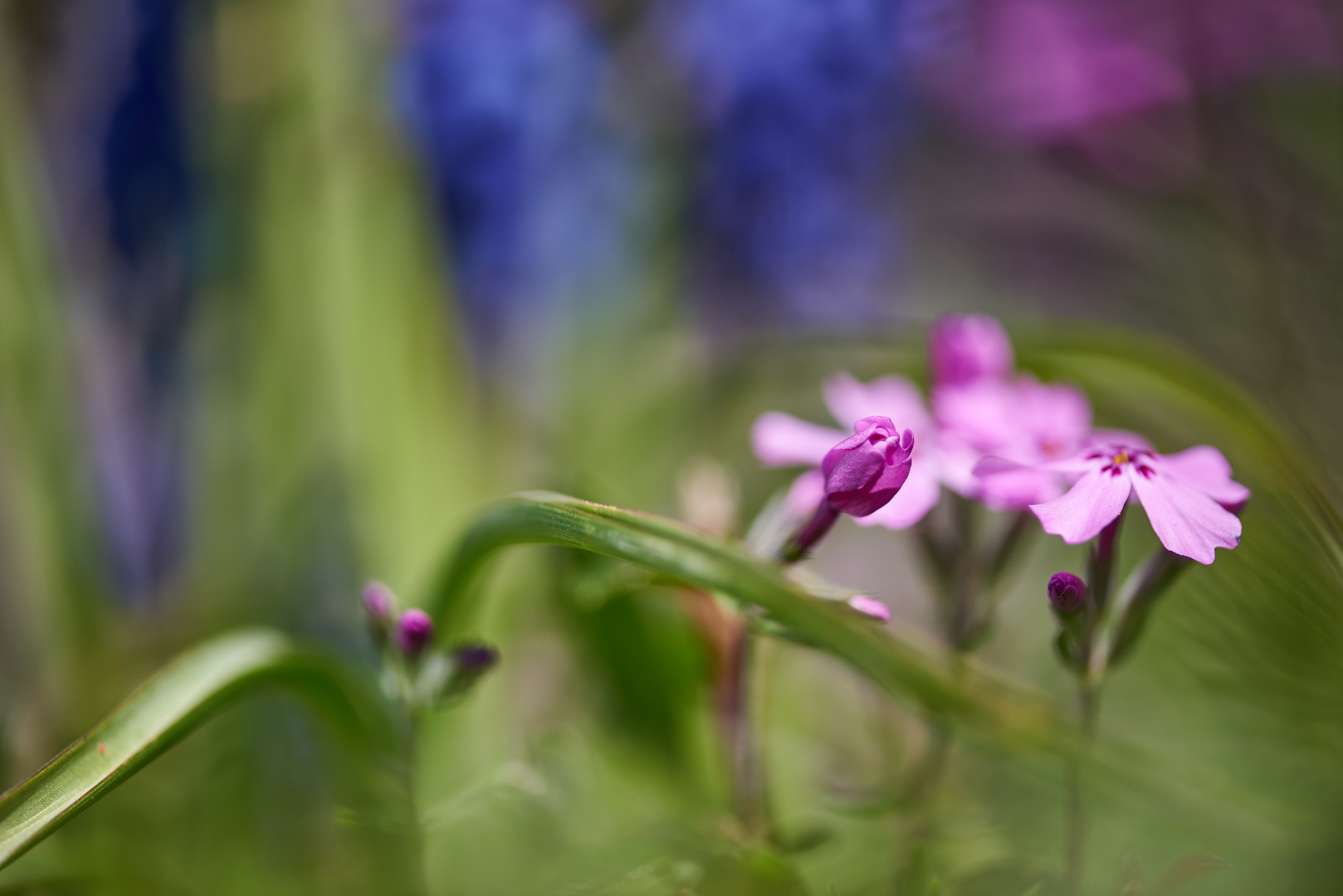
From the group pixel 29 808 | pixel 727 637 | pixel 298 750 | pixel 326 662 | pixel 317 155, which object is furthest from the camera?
pixel 317 155

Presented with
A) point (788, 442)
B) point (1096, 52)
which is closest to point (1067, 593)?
point (788, 442)

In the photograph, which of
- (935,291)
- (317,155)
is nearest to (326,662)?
(317,155)

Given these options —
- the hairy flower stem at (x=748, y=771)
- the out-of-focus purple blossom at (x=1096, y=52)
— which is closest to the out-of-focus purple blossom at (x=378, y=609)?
the hairy flower stem at (x=748, y=771)

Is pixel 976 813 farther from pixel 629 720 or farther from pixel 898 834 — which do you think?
pixel 629 720

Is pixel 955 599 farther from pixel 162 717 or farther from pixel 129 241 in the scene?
pixel 129 241

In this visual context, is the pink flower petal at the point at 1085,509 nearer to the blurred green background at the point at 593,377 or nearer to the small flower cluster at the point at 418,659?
the blurred green background at the point at 593,377

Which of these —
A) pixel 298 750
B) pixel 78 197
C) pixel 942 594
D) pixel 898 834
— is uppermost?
pixel 78 197
